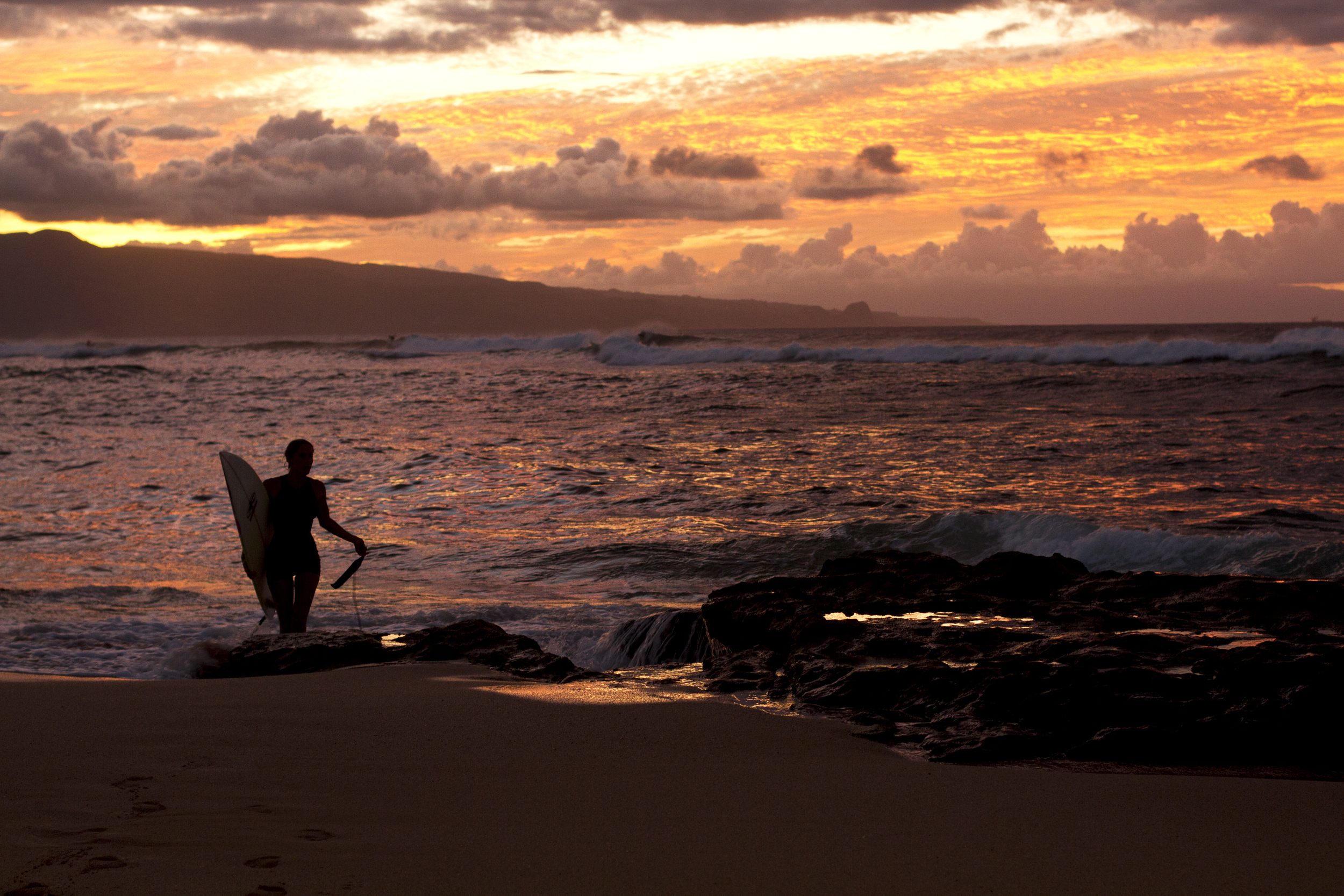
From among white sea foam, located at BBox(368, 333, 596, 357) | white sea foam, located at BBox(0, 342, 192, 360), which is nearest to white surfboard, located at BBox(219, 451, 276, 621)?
white sea foam, located at BBox(368, 333, 596, 357)

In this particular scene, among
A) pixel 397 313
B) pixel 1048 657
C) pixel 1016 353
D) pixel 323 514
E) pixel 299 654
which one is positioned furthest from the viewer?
pixel 397 313

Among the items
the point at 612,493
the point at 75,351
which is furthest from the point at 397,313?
the point at 612,493

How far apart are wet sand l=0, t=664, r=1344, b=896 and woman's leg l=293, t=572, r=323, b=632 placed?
2.51 m

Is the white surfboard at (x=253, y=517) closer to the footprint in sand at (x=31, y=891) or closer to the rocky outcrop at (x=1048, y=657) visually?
the rocky outcrop at (x=1048, y=657)

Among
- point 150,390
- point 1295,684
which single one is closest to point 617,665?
point 1295,684

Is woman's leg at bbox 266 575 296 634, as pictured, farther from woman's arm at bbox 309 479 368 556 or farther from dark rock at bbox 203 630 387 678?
dark rock at bbox 203 630 387 678

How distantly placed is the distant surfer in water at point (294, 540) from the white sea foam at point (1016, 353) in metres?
37.0

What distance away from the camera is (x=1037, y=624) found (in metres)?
5.71

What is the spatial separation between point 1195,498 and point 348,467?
38.4 ft

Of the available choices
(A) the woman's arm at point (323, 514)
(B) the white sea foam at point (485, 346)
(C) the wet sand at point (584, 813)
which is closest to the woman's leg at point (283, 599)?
(A) the woman's arm at point (323, 514)

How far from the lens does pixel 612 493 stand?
13.1 metres

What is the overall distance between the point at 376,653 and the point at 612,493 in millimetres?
7262

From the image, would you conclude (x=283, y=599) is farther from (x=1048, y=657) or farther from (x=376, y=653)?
(x=1048, y=657)

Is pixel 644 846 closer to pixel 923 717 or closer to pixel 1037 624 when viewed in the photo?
pixel 923 717
